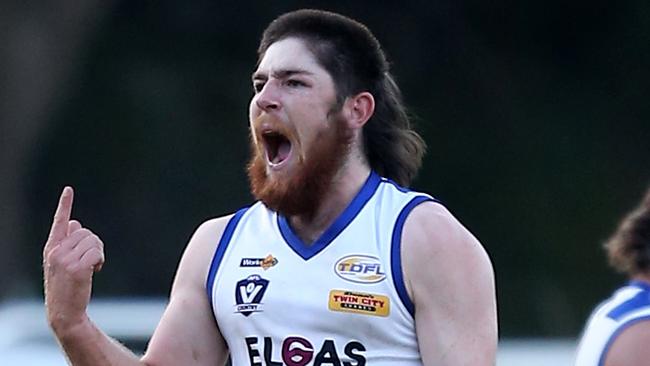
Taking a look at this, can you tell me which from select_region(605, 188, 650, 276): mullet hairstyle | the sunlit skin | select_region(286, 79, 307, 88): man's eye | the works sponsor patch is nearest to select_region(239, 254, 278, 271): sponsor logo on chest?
the sunlit skin

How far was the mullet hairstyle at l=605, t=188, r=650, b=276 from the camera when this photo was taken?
4574 millimetres

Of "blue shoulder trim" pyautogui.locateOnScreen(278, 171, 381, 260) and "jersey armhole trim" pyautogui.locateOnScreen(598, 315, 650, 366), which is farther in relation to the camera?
"jersey armhole trim" pyautogui.locateOnScreen(598, 315, 650, 366)

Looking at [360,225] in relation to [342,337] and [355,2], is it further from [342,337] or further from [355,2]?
[355,2]

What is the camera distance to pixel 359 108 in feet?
13.9

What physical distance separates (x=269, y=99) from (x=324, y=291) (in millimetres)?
516

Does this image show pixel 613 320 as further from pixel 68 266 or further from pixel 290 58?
pixel 68 266

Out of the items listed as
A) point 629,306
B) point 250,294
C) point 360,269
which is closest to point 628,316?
point 629,306

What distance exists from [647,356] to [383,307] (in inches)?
32.0

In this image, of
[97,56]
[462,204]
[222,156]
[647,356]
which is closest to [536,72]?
[462,204]

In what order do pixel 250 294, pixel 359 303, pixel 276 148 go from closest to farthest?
pixel 359 303
pixel 250 294
pixel 276 148

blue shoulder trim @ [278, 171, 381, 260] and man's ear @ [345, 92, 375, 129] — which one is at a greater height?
man's ear @ [345, 92, 375, 129]

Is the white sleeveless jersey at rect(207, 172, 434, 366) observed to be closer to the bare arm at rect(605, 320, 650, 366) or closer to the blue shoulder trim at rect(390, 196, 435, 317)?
the blue shoulder trim at rect(390, 196, 435, 317)

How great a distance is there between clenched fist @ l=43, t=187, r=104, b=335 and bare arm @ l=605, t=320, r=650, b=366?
1444 millimetres

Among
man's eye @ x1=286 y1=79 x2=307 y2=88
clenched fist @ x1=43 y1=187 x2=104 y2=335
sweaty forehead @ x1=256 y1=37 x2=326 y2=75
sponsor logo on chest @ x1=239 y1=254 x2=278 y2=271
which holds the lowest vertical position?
clenched fist @ x1=43 y1=187 x2=104 y2=335
